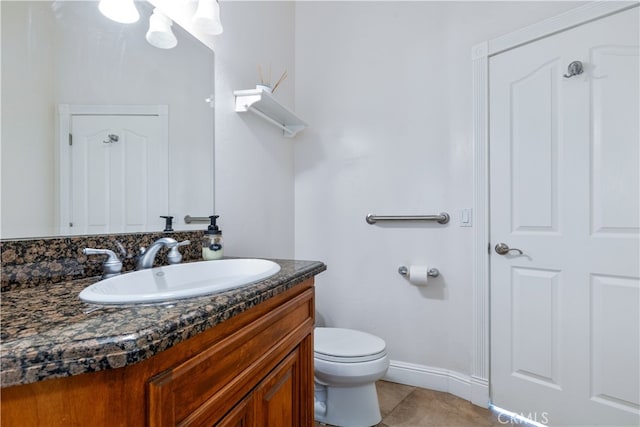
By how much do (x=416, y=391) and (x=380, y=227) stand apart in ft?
3.24

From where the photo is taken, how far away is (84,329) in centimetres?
46

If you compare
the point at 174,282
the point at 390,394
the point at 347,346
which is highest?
the point at 174,282

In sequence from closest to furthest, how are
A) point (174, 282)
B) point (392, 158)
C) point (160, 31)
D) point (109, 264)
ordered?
point (109, 264) < point (174, 282) < point (160, 31) < point (392, 158)

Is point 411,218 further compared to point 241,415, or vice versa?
point 411,218

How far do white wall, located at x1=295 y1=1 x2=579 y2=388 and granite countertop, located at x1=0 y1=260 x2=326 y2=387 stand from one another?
1409mm

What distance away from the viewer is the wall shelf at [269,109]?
5.06 ft

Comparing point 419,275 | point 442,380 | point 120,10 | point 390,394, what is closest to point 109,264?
point 120,10

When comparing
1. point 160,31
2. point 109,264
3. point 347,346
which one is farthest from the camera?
point 347,346

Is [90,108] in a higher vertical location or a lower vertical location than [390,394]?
higher

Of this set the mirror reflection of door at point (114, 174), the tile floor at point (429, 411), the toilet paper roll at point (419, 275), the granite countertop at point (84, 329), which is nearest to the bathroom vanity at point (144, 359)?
the granite countertop at point (84, 329)

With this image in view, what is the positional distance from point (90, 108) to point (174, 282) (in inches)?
23.2

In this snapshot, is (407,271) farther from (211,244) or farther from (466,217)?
(211,244)

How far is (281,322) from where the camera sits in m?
0.91

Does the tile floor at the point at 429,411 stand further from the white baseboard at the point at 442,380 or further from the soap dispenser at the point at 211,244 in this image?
the soap dispenser at the point at 211,244
